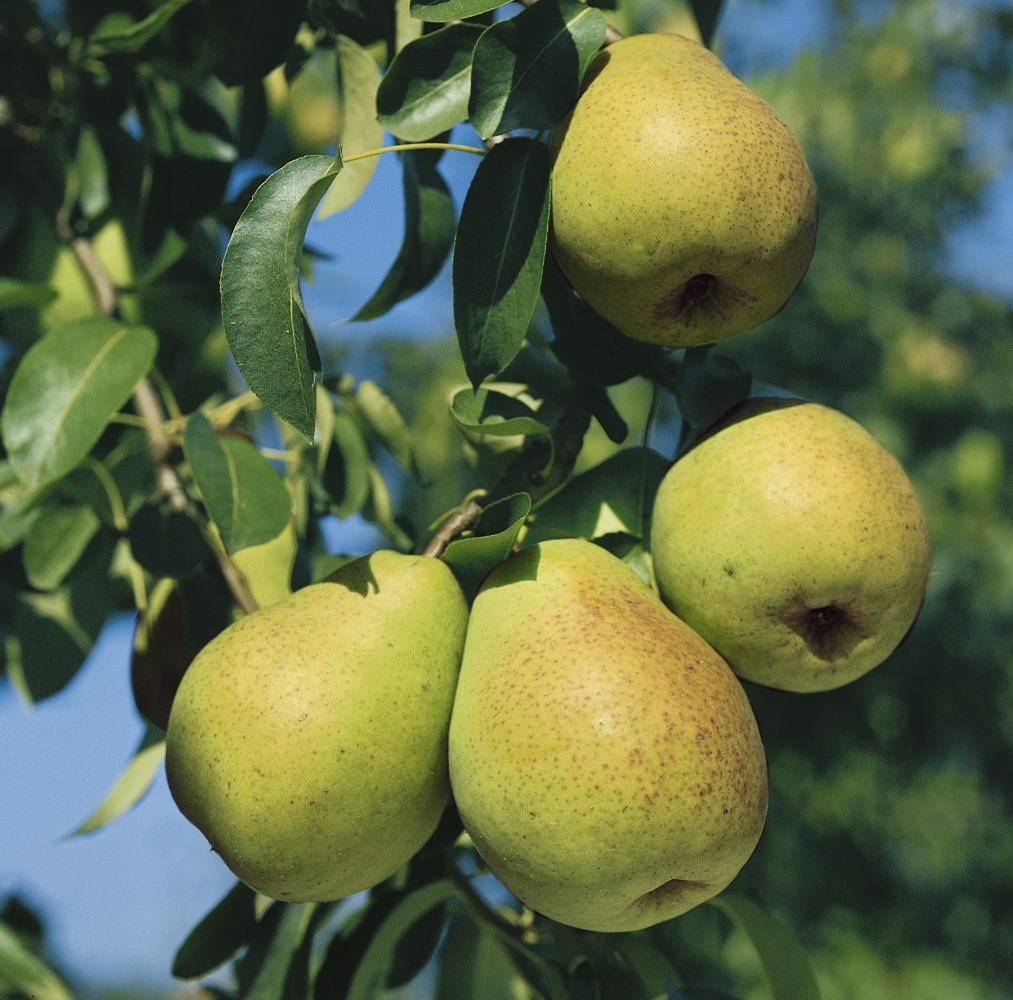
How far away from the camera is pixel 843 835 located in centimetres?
492

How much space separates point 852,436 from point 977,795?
4.57 metres

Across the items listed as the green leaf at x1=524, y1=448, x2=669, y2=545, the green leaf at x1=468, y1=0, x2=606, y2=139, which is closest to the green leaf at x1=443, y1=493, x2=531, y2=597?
the green leaf at x1=524, y1=448, x2=669, y2=545

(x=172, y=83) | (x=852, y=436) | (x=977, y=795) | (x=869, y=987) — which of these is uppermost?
(x=172, y=83)

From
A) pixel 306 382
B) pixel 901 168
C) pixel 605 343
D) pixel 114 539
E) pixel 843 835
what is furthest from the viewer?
pixel 901 168

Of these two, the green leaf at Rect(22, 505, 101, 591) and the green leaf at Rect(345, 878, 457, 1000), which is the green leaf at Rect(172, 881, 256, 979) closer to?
the green leaf at Rect(345, 878, 457, 1000)

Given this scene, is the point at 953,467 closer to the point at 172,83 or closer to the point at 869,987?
the point at 869,987

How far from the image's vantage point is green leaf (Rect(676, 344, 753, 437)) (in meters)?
1.23

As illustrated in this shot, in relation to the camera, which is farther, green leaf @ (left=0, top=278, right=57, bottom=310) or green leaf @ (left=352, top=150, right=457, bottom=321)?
green leaf @ (left=0, top=278, right=57, bottom=310)

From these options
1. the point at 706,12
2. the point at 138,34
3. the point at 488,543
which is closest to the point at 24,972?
the point at 488,543

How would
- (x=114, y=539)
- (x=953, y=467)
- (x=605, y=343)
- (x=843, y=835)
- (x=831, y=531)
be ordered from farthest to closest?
(x=953, y=467) < (x=843, y=835) < (x=114, y=539) < (x=605, y=343) < (x=831, y=531)

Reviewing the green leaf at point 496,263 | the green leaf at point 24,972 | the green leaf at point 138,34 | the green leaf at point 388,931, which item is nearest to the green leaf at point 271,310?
the green leaf at point 496,263

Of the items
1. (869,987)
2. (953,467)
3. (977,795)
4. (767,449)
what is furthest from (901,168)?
(767,449)

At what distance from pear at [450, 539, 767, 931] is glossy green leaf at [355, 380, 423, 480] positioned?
678 millimetres

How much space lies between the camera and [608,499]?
4.33 feet
